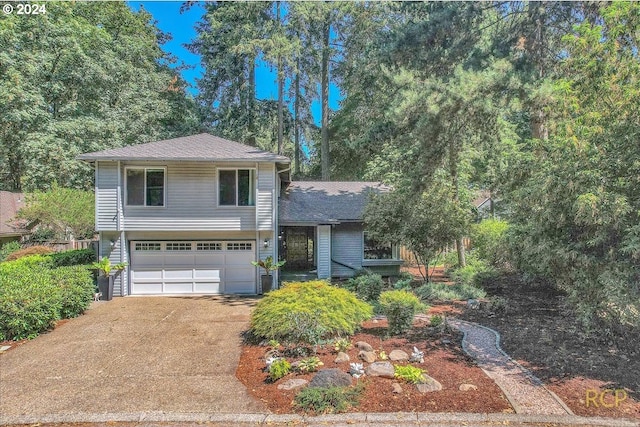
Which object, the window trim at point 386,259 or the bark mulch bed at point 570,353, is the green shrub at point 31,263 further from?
the bark mulch bed at point 570,353

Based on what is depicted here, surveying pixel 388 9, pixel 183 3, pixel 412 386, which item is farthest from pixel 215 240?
pixel 183 3

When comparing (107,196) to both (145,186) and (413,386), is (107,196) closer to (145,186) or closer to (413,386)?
(145,186)

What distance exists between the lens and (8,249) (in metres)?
17.1

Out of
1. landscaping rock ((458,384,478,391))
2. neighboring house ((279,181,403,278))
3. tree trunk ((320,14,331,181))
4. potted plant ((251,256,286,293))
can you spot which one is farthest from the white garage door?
tree trunk ((320,14,331,181))

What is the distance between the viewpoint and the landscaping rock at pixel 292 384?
5480mm

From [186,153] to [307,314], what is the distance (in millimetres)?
7860

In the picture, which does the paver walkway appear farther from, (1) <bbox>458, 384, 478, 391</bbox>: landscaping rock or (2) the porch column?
(2) the porch column

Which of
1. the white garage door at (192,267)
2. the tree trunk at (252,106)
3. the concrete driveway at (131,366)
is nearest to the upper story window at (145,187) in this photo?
the white garage door at (192,267)

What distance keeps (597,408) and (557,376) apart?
2.99ft

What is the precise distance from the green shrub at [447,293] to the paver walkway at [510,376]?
127 inches

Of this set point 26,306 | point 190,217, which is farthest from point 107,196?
point 26,306

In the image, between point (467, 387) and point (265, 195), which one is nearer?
point (467, 387)

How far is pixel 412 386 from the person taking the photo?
213 inches

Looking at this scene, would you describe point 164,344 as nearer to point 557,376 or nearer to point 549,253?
point 557,376
